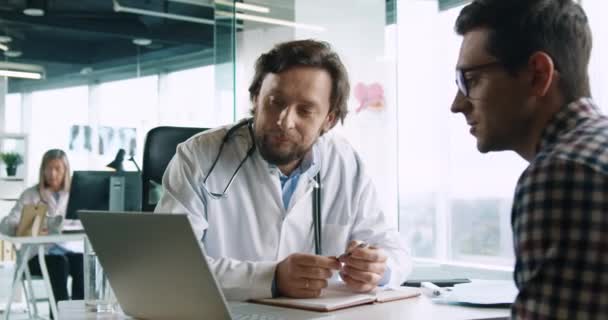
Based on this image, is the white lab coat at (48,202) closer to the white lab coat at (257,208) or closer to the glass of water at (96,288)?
the white lab coat at (257,208)

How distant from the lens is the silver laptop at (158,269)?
40.9 inches

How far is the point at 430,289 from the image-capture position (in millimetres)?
1568

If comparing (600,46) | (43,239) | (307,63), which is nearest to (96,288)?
(307,63)

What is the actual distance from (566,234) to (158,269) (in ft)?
2.13

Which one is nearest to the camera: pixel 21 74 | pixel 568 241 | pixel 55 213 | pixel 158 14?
pixel 568 241

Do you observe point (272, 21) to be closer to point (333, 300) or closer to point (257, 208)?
point (257, 208)

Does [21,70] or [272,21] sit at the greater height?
[21,70]

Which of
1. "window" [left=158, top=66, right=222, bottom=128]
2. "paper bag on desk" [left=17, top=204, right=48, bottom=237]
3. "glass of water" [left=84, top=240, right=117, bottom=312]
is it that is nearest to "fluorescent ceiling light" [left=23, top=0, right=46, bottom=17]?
"window" [left=158, top=66, right=222, bottom=128]

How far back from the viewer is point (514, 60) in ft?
3.42

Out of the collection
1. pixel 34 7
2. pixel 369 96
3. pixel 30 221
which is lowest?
pixel 30 221

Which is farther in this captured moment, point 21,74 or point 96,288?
point 21,74

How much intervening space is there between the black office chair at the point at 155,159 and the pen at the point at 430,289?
829 mm

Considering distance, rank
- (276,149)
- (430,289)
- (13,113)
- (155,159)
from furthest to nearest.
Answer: (13,113) < (155,159) < (276,149) < (430,289)

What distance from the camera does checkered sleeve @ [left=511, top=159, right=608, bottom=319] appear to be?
77cm
